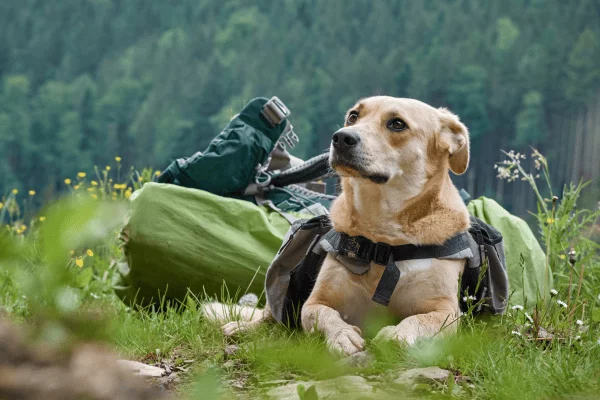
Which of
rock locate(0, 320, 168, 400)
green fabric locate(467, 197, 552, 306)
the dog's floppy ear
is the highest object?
rock locate(0, 320, 168, 400)

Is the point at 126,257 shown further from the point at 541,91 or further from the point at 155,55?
the point at 155,55

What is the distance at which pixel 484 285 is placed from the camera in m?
3.33

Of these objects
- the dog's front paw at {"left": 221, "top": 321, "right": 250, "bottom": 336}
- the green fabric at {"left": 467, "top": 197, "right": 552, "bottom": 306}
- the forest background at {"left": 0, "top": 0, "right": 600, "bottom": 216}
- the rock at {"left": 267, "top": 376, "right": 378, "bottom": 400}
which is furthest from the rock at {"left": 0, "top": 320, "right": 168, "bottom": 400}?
the forest background at {"left": 0, "top": 0, "right": 600, "bottom": 216}

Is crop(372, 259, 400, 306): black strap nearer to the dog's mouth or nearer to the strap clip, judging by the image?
the dog's mouth

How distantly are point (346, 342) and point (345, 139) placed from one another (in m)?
0.84

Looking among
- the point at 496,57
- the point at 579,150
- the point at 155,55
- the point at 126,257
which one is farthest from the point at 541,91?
the point at 126,257

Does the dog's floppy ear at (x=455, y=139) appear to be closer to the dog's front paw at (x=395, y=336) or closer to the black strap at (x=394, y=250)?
the black strap at (x=394, y=250)

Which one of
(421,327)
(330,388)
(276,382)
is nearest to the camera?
(330,388)

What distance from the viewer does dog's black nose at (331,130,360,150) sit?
310 cm

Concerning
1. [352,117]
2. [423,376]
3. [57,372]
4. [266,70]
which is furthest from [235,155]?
[266,70]

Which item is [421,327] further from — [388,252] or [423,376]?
[423,376]

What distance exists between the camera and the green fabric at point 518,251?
403cm

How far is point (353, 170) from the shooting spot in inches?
124

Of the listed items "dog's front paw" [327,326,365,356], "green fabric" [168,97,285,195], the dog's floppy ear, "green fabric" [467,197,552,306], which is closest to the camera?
"dog's front paw" [327,326,365,356]
